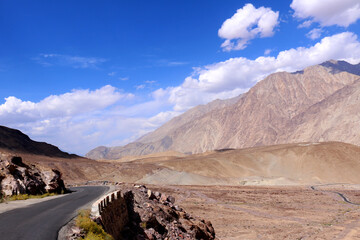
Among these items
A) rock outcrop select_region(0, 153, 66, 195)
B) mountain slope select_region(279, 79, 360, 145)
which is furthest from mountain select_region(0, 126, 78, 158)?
mountain slope select_region(279, 79, 360, 145)

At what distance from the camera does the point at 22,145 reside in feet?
303

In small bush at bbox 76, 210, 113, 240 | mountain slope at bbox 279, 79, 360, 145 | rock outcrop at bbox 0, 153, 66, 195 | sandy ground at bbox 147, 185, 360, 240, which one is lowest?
sandy ground at bbox 147, 185, 360, 240

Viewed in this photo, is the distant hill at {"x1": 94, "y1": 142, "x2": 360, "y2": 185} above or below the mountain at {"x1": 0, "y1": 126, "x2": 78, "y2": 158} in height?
below

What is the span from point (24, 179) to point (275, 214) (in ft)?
88.7

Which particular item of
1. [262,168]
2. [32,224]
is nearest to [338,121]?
[262,168]

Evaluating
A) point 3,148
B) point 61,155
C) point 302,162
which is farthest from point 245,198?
point 61,155

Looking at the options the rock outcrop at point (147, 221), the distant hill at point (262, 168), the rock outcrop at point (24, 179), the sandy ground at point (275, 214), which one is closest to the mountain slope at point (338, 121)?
the distant hill at point (262, 168)

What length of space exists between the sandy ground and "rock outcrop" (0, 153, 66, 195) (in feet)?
49.4

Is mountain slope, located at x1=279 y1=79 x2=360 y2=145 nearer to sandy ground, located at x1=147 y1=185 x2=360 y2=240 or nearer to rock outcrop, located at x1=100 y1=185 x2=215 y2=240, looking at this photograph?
sandy ground, located at x1=147 y1=185 x2=360 y2=240

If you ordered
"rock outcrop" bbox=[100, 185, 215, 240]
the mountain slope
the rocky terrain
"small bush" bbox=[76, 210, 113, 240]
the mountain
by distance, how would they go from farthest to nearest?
the mountain slope, the mountain, the rocky terrain, "rock outcrop" bbox=[100, 185, 215, 240], "small bush" bbox=[76, 210, 113, 240]

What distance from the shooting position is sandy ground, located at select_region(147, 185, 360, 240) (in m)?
27.4

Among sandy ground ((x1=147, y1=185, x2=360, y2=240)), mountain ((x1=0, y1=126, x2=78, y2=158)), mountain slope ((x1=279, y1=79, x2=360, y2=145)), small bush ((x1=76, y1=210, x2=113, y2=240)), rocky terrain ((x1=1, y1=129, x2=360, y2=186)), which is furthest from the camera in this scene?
mountain slope ((x1=279, y1=79, x2=360, y2=145))

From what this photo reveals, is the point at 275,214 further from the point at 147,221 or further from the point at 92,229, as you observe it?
the point at 92,229

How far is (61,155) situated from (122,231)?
316 feet
